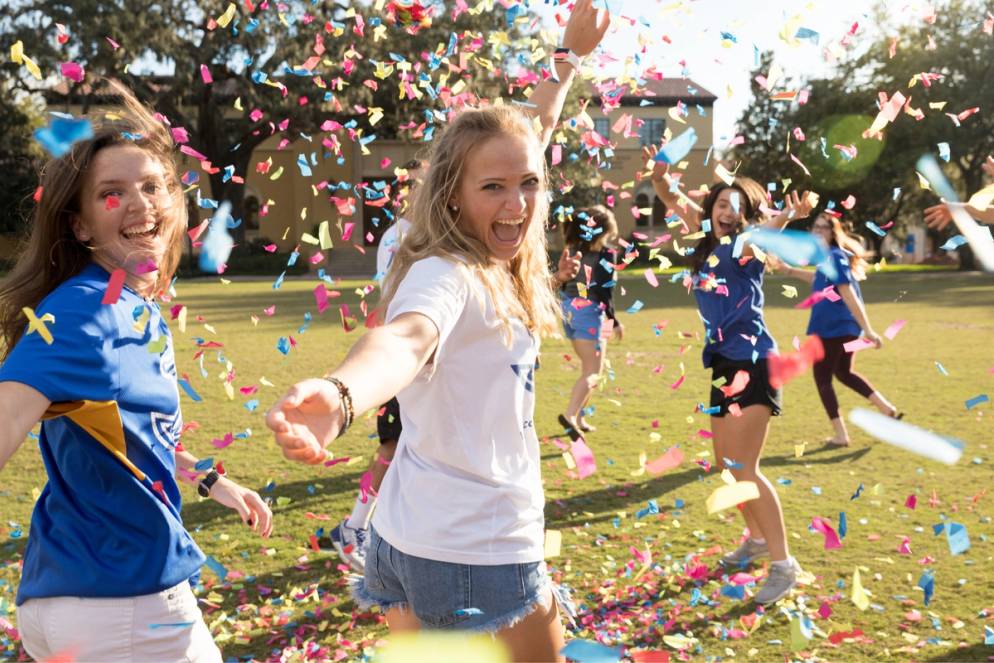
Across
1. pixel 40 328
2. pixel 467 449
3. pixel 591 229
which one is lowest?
pixel 467 449

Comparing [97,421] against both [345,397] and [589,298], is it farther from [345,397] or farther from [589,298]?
[589,298]

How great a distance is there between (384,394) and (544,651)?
39.1 inches

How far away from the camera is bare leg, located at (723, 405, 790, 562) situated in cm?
488

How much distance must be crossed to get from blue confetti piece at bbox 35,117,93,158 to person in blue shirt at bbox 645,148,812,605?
2.90 m

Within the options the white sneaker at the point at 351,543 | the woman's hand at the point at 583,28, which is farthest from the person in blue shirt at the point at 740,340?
the white sneaker at the point at 351,543

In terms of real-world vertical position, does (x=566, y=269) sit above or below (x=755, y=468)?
above

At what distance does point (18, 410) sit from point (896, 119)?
160 ft

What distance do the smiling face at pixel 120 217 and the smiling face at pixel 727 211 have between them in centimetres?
346

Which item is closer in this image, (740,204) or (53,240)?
(53,240)

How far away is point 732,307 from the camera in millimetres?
5188

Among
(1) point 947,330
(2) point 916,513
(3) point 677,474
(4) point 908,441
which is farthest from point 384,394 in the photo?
(1) point 947,330

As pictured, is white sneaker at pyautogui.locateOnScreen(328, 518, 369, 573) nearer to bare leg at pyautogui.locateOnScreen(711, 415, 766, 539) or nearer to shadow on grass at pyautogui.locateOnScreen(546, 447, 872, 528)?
shadow on grass at pyautogui.locateOnScreen(546, 447, 872, 528)

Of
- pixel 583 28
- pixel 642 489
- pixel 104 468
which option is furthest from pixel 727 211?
pixel 104 468

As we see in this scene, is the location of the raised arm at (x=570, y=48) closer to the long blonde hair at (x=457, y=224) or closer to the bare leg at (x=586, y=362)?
the long blonde hair at (x=457, y=224)
